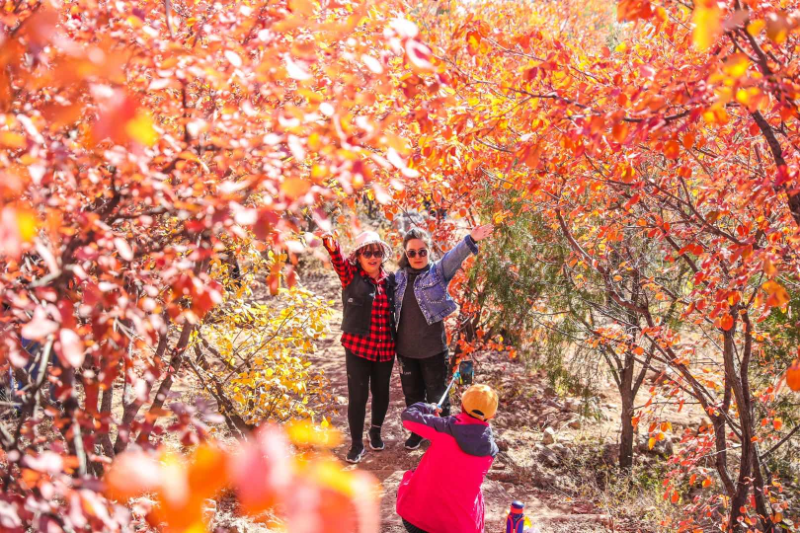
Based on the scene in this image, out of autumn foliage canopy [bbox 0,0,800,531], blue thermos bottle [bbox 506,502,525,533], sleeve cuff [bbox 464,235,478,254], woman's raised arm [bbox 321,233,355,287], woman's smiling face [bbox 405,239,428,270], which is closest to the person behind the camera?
autumn foliage canopy [bbox 0,0,800,531]

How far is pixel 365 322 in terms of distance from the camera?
159 inches

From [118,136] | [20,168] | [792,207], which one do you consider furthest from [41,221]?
[792,207]

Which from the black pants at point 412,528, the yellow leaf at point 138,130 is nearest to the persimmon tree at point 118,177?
the yellow leaf at point 138,130

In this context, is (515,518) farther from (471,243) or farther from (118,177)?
(118,177)

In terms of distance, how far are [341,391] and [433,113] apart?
16.2 ft

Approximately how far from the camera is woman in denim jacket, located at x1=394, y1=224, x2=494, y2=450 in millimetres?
4090

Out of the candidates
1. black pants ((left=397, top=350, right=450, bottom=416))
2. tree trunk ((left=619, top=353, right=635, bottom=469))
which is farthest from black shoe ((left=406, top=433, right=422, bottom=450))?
tree trunk ((left=619, top=353, right=635, bottom=469))

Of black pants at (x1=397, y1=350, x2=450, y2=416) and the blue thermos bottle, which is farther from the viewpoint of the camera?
black pants at (x1=397, y1=350, x2=450, y2=416)

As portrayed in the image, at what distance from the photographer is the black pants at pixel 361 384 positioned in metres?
4.16

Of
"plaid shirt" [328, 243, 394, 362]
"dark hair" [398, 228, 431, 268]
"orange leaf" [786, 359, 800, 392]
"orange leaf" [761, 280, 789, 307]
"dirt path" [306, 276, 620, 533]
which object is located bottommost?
"dirt path" [306, 276, 620, 533]

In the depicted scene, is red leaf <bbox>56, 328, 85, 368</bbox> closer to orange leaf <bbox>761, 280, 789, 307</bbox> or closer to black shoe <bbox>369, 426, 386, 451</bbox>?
orange leaf <bbox>761, 280, 789, 307</bbox>

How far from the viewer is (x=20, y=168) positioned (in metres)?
1.51

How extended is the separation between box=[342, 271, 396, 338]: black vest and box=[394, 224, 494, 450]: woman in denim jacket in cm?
25

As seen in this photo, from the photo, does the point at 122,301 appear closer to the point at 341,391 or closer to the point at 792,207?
the point at 792,207
